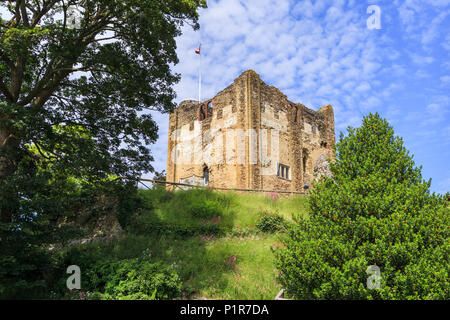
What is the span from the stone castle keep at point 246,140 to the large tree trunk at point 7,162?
632 inches

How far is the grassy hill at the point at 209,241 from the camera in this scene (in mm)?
10070

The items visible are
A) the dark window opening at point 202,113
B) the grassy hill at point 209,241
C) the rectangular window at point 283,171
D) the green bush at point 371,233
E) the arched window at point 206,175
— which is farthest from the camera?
the dark window opening at point 202,113

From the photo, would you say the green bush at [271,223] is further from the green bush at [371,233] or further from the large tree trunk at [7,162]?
the large tree trunk at [7,162]

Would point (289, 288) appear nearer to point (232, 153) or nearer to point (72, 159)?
point (72, 159)

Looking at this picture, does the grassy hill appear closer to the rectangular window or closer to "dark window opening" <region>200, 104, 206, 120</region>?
the rectangular window

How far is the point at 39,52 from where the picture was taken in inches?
416

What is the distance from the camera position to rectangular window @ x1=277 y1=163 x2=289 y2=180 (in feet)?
87.2

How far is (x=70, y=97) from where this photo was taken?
13.0 meters

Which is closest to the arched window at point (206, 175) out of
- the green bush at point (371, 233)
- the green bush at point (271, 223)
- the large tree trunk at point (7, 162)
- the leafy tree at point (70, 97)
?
the green bush at point (271, 223)

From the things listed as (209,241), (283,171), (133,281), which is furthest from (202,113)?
(133,281)

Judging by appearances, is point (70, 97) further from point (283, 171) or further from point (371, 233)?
point (283, 171)

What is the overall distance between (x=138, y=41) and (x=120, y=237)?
858 centimetres

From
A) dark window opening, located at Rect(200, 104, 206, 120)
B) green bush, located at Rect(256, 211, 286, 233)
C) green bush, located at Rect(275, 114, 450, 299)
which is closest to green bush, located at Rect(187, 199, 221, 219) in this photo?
green bush, located at Rect(256, 211, 286, 233)
